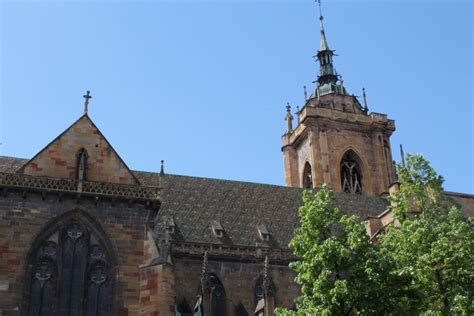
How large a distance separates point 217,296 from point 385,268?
34.1ft

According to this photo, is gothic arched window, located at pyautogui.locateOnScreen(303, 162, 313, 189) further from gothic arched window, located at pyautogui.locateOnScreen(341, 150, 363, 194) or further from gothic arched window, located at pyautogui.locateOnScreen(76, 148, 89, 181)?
gothic arched window, located at pyautogui.locateOnScreen(76, 148, 89, 181)

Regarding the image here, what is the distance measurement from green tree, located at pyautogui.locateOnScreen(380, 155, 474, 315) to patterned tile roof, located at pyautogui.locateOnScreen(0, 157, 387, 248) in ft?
34.8

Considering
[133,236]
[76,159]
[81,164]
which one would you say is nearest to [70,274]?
[133,236]

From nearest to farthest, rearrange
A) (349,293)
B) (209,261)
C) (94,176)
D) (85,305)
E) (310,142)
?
(349,293) → (85,305) → (94,176) → (209,261) → (310,142)

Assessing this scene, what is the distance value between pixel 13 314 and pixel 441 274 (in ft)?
42.2

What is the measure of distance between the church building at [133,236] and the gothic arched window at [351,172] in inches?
258

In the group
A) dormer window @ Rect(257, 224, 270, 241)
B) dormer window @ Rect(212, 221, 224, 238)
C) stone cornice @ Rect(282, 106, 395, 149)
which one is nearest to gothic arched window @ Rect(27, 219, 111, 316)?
dormer window @ Rect(212, 221, 224, 238)

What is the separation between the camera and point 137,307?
74.5ft

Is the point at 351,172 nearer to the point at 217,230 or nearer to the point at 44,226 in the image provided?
the point at 217,230

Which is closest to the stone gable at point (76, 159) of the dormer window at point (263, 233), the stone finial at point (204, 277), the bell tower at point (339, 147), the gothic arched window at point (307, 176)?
the stone finial at point (204, 277)

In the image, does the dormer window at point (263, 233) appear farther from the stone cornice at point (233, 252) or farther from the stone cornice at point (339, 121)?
the stone cornice at point (339, 121)

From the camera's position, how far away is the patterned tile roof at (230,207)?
31.3 meters

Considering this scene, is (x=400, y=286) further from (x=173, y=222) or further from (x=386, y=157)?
(x=386, y=157)

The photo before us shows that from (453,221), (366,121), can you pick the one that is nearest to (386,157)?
(366,121)
